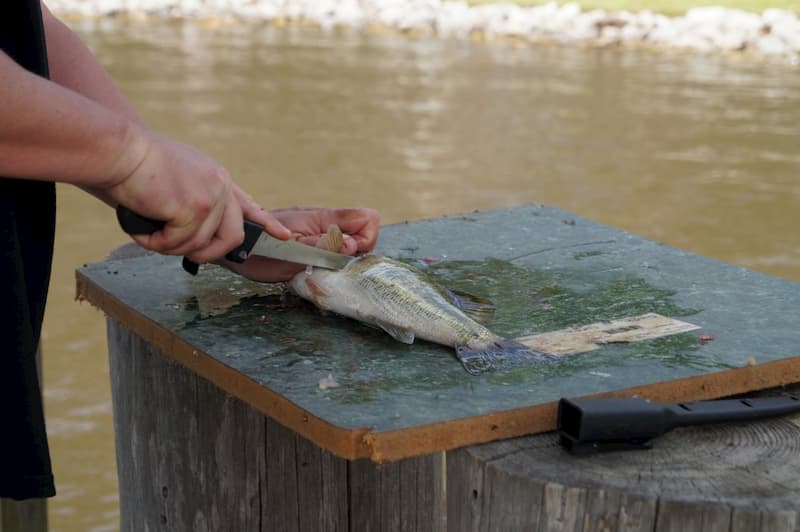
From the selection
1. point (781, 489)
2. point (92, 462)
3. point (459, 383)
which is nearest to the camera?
point (781, 489)

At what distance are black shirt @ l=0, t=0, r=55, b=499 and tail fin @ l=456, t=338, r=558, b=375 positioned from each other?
2.45 ft

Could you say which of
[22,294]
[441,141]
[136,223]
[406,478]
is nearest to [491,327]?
[406,478]

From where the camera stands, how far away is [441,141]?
970 centimetres

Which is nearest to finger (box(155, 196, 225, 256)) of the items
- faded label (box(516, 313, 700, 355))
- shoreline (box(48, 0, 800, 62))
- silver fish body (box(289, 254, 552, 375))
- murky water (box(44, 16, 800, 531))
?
silver fish body (box(289, 254, 552, 375))

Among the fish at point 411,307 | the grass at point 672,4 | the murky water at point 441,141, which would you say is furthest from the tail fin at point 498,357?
the grass at point 672,4

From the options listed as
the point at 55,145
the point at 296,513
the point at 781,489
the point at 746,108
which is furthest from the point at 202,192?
the point at 746,108

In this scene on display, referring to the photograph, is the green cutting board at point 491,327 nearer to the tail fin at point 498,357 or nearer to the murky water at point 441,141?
the tail fin at point 498,357

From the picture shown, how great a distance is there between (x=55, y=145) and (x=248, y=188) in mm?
6191

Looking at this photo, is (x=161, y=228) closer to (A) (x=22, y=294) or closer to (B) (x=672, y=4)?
(A) (x=22, y=294)

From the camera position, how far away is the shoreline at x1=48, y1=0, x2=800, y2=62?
13.8 metres

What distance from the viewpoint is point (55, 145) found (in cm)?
197

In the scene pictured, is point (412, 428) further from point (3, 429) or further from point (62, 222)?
point (62, 222)

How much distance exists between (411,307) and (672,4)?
46.2 ft

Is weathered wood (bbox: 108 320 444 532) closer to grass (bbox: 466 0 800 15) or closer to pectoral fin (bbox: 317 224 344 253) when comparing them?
pectoral fin (bbox: 317 224 344 253)
